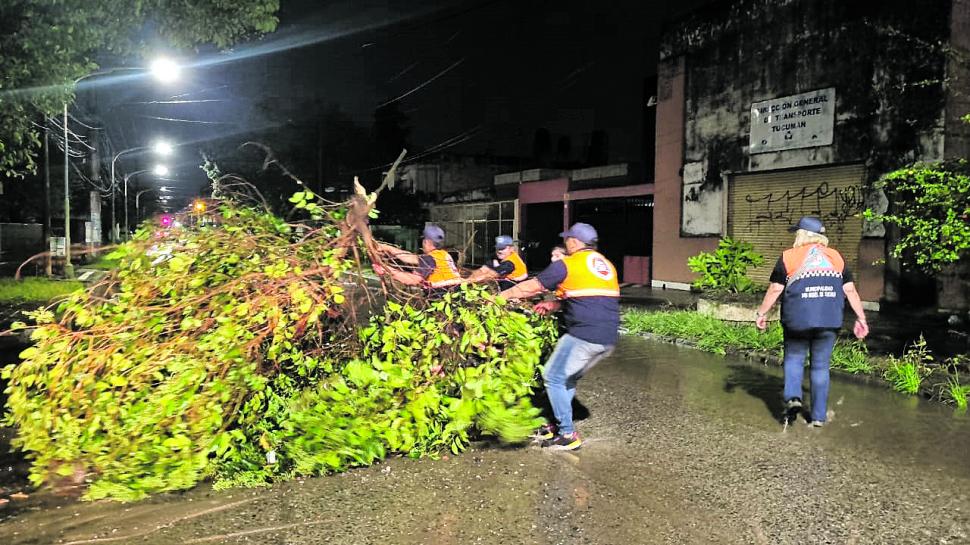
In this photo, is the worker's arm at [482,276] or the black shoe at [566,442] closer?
the black shoe at [566,442]

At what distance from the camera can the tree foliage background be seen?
9258mm

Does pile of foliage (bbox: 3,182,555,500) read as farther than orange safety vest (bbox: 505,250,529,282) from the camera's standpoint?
No

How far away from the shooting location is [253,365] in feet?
14.1

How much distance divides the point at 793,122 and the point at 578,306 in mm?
13191

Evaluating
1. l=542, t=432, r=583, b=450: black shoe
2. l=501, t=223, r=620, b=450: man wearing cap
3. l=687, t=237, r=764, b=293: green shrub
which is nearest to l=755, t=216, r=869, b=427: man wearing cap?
l=501, t=223, r=620, b=450: man wearing cap

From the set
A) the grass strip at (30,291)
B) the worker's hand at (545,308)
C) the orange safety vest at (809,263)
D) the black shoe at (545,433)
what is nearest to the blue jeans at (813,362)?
the orange safety vest at (809,263)

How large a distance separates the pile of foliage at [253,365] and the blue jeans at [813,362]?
2191 millimetres

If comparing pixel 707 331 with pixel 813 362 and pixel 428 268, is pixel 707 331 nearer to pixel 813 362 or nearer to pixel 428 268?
pixel 813 362

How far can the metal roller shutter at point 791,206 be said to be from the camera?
14.4m

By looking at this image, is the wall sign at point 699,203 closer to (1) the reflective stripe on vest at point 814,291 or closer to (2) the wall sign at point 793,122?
(2) the wall sign at point 793,122

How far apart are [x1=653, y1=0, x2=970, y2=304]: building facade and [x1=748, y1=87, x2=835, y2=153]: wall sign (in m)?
0.03

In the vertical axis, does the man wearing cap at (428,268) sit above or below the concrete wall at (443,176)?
below

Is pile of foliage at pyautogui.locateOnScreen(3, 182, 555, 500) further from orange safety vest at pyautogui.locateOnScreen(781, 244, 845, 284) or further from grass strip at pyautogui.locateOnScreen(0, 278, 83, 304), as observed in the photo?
grass strip at pyautogui.locateOnScreen(0, 278, 83, 304)

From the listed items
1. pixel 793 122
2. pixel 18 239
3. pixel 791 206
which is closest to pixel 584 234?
pixel 791 206
